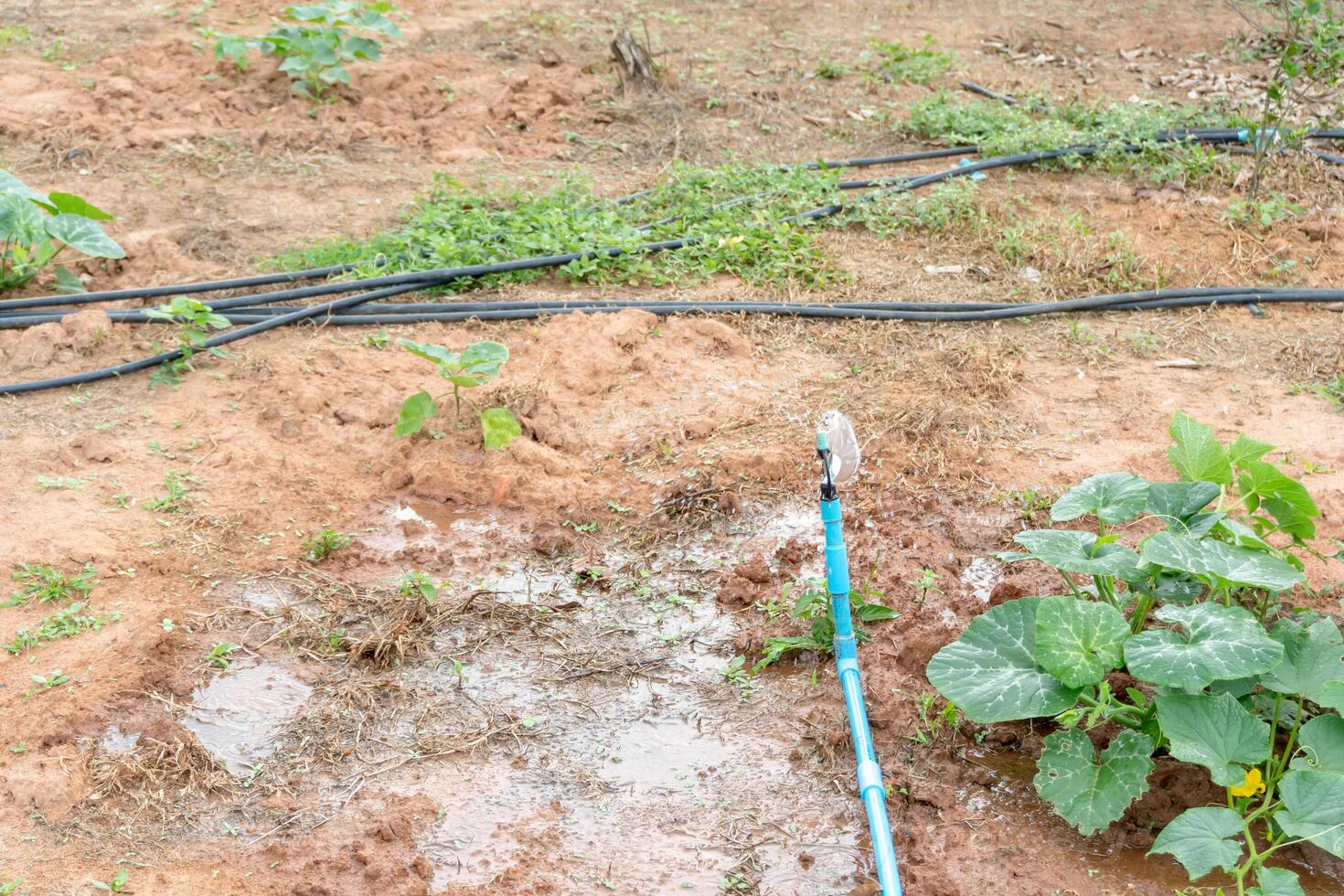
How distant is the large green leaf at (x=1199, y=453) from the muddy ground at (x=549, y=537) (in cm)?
56

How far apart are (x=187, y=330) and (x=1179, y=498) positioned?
3.54 m

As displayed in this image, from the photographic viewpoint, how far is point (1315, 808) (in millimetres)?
2420

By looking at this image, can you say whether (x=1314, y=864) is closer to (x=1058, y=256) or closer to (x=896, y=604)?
(x=896, y=604)

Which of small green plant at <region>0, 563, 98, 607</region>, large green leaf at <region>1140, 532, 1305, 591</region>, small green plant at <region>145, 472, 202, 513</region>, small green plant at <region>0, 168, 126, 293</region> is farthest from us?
small green plant at <region>0, 168, 126, 293</region>

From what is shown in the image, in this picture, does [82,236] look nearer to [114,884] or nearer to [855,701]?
[114,884]

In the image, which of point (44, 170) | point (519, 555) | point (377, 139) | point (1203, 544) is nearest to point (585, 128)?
point (377, 139)

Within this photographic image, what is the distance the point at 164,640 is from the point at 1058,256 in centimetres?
380

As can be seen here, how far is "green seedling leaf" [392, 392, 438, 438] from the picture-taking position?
13.1 ft

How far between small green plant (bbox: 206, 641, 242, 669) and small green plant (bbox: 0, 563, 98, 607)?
45 centimetres

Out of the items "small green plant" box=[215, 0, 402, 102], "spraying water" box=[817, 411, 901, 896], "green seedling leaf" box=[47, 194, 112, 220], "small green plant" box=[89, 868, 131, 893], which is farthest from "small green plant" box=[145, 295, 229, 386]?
"spraying water" box=[817, 411, 901, 896]

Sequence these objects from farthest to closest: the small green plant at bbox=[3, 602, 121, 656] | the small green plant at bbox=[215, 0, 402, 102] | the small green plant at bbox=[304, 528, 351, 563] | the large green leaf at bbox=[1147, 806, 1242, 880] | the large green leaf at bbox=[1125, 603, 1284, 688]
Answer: the small green plant at bbox=[215, 0, 402, 102] < the small green plant at bbox=[304, 528, 351, 563] < the small green plant at bbox=[3, 602, 121, 656] < the large green leaf at bbox=[1125, 603, 1284, 688] < the large green leaf at bbox=[1147, 806, 1242, 880]

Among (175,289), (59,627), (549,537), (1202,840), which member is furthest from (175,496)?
(1202,840)

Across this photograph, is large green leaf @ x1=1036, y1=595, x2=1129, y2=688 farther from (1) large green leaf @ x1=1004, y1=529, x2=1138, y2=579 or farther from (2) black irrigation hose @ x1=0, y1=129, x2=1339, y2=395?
(2) black irrigation hose @ x1=0, y1=129, x2=1339, y2=395

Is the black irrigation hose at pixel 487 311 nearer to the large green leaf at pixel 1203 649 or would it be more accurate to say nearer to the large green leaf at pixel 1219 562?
the large green leaf at pixel 1219 562
